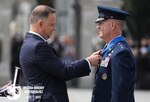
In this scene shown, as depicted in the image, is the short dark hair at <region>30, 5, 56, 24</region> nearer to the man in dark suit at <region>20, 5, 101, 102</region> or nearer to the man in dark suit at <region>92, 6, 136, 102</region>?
the man in dark suit at <region>20, 5, 101, 102</region>

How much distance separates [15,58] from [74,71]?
35.2 feet

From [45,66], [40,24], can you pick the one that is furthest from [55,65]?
[40,24]

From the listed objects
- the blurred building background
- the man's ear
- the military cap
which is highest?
the military cap

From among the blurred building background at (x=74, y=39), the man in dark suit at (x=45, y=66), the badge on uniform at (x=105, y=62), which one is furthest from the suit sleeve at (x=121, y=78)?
the blurred building background at (x=74, y=39)

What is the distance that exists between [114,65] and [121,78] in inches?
5.1

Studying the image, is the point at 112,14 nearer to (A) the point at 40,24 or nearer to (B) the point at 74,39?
(A) the point at 40,24

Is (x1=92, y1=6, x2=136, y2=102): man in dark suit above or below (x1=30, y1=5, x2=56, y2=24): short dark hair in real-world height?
below

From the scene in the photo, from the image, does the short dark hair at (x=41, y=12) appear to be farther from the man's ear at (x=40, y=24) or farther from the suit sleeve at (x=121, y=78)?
the suit sleeve at (x=121, y=78)

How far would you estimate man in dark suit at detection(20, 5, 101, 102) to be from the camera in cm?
455

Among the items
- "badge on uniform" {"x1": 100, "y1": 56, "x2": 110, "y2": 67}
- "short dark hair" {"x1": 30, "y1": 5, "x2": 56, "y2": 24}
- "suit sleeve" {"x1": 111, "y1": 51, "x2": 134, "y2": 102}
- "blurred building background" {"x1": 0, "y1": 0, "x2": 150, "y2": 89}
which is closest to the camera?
"suit sleeve" {"x1": 111, "y1": 51, "x2": 134, "y2": 102}

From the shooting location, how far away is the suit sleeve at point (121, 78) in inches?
171

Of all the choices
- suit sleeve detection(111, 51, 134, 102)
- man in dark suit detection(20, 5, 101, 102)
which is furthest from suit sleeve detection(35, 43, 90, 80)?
suit sleeve detection(111, 51, 134, 102)

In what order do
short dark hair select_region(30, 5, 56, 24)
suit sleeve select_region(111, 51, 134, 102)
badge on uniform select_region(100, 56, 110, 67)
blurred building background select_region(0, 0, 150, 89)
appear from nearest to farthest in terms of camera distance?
suit sleeve select_region(111, 51, 134, 102)
badge on uniform select_region(100, 56, 110, 67)
short dark hair select_region(30, 5, 56, 24)
blurred building background select_region(0, 0, 150, 89)

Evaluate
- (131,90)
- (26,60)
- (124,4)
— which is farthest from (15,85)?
(124,4)
